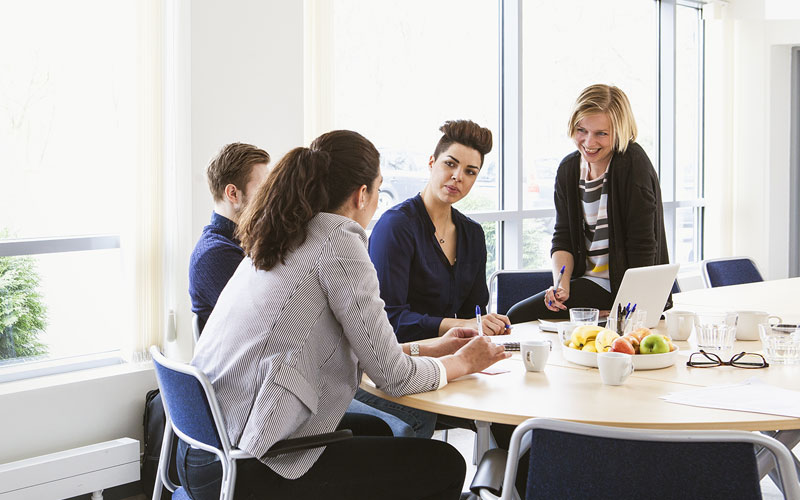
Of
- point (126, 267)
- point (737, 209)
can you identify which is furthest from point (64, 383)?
point (737, 209)

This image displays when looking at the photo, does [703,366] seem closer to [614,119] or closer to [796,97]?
[614,119]

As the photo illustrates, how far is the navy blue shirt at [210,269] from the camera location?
8.96 ft

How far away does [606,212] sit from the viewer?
3.20 meters

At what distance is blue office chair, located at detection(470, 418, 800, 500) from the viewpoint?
4.35 ft

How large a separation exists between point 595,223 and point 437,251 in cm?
69

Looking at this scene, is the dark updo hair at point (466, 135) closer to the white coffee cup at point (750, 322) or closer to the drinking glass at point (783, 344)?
the white coffee cup at point (750, 322)

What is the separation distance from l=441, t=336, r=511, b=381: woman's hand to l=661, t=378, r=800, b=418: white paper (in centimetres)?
45

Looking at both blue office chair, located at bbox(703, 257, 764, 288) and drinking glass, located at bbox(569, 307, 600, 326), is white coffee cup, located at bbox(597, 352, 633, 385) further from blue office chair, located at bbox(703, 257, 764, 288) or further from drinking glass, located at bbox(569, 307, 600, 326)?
blue office chair, located at bbox(703, 257, 764, 288)

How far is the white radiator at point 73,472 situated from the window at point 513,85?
5.85ft

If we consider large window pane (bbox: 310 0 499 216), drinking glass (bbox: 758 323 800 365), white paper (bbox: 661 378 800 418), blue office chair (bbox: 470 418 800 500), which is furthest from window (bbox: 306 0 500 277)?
blue office chair (bbox: 470 418 800 500)

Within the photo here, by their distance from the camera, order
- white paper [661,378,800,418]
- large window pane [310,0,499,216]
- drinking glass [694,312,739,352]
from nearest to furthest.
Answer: white paper [661,378,800,418]
drinking glass [694,312,739,352]
large window pane [310,0,499,216]

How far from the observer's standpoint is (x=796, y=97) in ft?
23.5

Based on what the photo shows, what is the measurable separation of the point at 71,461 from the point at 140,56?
167 cm

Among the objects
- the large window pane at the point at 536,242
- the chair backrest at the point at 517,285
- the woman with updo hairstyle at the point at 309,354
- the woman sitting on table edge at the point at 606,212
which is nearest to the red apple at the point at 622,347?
the woman with updo hairstyle at the point at 309,354
